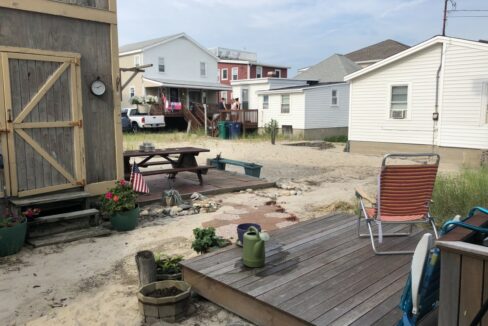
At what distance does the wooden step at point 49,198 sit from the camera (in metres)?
5.34

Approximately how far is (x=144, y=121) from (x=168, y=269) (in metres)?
20.6

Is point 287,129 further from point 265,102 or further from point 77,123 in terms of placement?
point 77,123

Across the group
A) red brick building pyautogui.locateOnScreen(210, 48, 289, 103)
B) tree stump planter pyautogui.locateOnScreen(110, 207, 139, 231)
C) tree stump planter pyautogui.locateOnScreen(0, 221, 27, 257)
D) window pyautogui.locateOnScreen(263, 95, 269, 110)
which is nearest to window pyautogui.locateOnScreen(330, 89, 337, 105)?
window pyautogui.locateOnScreen(263, 95, 269, 110)

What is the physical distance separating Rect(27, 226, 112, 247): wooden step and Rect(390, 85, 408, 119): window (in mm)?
11825

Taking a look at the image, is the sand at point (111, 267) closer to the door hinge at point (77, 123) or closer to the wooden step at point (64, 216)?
the wooden step at point (64, 216)

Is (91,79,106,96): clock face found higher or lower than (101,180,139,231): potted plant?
higher

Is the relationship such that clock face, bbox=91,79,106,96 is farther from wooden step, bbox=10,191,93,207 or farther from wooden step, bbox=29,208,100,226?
wooden step, bbox=29,208,100,226

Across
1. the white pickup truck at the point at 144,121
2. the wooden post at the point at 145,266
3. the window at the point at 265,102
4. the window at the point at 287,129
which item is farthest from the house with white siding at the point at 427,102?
the white pickup truck at the point at 144,121

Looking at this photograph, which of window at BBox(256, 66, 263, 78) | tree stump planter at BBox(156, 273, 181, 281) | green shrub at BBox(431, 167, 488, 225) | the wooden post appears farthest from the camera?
window at BBox(256, 66, 263, 78)

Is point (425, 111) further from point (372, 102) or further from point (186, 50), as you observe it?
point (186, 50)

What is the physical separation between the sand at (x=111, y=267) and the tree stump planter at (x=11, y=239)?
0.09 metres

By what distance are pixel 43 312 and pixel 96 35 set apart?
13.5 feet

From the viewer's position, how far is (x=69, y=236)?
17.9 feet

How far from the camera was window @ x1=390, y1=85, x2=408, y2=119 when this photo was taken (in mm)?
14586
